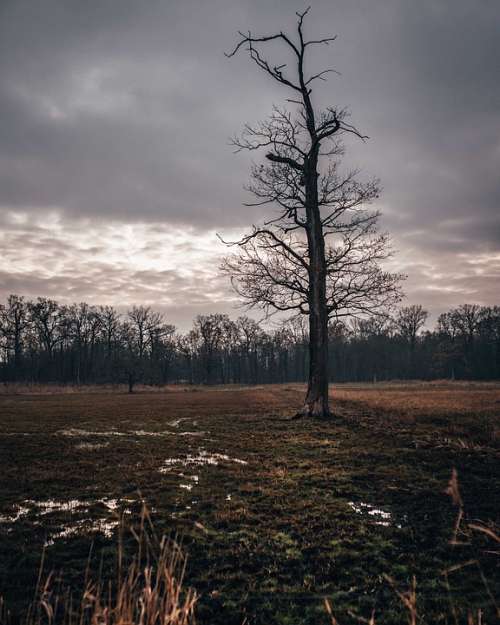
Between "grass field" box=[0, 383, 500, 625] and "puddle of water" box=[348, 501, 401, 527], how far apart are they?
0.11 feet

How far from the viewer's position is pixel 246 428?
649 inches

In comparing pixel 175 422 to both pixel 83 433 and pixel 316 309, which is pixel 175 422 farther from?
pixel 316 309

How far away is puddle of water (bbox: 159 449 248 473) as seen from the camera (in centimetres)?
1009

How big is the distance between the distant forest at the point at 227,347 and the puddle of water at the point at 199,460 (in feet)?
180

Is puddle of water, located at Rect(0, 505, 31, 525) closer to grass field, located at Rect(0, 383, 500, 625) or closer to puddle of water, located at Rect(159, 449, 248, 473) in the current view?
grass field, located at Rect(0, 383, 500, 625)

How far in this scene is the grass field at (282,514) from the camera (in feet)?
13.3

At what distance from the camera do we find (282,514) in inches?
245

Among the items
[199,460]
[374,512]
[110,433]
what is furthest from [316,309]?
[374,512]

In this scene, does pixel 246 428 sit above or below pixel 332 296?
below

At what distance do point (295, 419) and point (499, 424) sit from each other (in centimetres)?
803

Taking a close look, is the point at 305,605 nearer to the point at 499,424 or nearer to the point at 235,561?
the point at 235,561

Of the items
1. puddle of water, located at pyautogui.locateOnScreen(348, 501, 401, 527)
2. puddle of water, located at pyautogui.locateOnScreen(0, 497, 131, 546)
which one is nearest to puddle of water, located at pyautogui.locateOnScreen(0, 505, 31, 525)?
puddle of water, located at pyautogui.locateOnScreen(0, 497, 131, 546)

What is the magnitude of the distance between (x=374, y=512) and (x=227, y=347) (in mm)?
101791

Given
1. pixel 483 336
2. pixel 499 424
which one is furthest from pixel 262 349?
pixel 499 424
